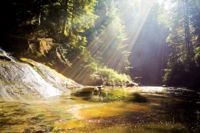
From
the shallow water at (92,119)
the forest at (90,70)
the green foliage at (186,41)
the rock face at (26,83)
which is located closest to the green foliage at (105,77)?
the forest at (90,70)

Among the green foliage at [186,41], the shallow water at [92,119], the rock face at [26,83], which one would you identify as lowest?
the shallow water at [92,119]

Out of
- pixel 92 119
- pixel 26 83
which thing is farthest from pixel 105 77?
pixel 92 119

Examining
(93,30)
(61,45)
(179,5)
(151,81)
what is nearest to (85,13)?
(61,45)

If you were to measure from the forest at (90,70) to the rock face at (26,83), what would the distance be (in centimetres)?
5

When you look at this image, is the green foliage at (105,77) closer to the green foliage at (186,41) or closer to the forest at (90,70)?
the forest at (90,70)

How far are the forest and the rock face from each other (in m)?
0.05

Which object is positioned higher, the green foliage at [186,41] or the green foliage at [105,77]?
the green foliage at [186,41]

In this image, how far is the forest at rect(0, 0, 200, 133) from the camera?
10172mm

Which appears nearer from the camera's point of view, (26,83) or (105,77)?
(26,83)

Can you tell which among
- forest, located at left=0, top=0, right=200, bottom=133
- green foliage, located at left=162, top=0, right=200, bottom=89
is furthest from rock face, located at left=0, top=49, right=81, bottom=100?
green foliage, located at left=162, top=0, right=200, bottom=89

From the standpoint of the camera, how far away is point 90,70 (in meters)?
31.1

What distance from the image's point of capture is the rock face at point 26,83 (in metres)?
14.9

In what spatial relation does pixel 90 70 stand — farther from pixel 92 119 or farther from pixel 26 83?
pixel 92 119

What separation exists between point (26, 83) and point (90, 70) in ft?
49.1
